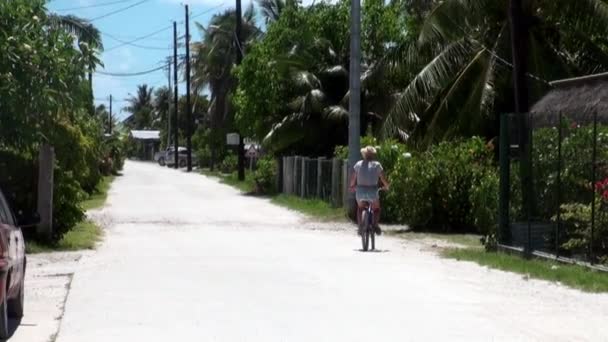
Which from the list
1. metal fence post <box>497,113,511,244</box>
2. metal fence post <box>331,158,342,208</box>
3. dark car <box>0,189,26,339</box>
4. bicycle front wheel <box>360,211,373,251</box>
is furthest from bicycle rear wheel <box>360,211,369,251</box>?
metal fence post <box>331,158,342,208</box>

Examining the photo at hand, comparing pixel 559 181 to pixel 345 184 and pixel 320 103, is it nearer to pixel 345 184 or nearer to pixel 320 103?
pixel 345 184

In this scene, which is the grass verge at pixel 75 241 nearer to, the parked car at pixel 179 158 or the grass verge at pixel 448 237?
the grass verge at pixel 448 237

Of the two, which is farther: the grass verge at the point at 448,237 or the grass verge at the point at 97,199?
the grass verge at the point at 97,199

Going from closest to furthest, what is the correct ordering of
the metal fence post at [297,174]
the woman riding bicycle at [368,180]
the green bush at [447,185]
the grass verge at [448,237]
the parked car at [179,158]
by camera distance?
the woman riding bicycle at [368,180], the grass verge at [448,237], the green bush at [447,185], the metal fence post at [297,174], the parked car at [179,158]

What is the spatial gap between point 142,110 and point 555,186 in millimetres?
141604

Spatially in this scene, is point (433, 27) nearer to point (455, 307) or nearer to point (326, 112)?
point (326, 112)

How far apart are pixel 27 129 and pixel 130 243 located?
10.8ft

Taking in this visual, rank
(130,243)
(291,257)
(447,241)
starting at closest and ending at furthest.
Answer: (291,257) → (130,243) → (447,241)

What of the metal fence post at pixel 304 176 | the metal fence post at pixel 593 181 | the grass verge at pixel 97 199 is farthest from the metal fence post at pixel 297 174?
the metal fence post at pixel 593 181

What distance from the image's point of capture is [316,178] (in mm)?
35406

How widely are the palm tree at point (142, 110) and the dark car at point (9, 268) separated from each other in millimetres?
138877

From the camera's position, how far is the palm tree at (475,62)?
1013 inches

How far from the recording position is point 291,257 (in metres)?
16.8

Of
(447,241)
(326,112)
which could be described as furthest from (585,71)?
(326,112)
